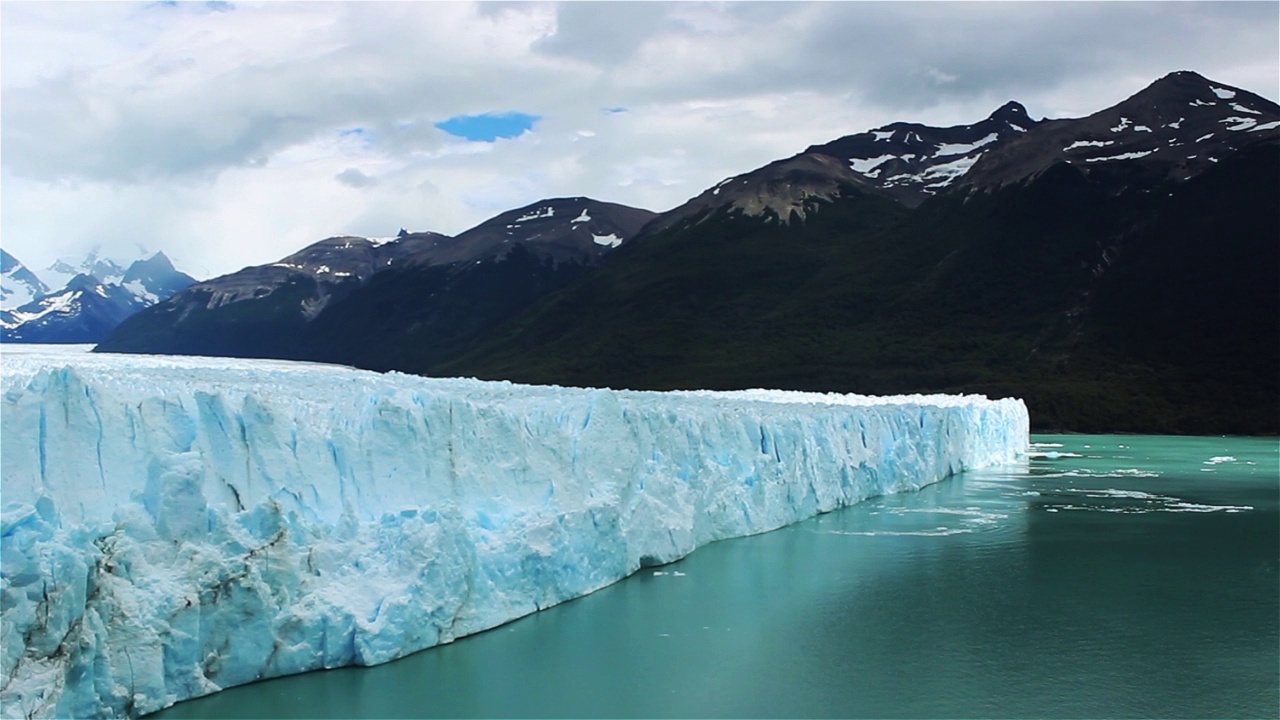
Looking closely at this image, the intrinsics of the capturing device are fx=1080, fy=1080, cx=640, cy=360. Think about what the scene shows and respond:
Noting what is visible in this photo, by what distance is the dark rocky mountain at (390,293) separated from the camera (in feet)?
269

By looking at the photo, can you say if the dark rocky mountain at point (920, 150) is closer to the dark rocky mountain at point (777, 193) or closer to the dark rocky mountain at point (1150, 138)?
the dark rocky mountain at point (777, 193)

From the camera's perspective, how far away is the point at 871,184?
81125mm

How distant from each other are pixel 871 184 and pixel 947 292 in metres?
31.6

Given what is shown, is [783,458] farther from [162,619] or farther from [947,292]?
[947,292]

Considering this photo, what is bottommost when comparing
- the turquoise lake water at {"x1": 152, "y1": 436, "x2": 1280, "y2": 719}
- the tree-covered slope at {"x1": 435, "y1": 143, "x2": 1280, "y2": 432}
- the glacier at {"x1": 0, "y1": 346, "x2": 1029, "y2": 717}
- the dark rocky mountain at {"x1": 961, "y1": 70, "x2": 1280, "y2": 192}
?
the turquoise lake water at {"x1": 152, "y1": 436, "x2": 1280, "y2": 719}

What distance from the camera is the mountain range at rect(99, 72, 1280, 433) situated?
41594 millimetres

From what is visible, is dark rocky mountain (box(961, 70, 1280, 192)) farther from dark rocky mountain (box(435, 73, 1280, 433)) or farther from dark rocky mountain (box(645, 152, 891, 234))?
dark rocky mountain (box(645, 152, 891, 234))

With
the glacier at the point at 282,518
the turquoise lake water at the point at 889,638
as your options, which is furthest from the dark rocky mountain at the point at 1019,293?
the glacier at the point at 282,518

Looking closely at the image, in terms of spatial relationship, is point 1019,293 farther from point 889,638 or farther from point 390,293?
point 390,293

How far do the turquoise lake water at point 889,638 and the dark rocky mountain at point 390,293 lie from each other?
63.5 metres

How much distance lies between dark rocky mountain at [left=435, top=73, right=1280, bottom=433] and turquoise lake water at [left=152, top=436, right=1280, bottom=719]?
2639 cm

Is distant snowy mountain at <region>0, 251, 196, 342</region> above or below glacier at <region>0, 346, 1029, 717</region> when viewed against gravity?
above

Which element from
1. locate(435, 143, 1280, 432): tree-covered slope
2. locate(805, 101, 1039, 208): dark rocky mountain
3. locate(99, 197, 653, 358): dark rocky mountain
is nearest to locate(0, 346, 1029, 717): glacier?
locate(435, 143, 1280, 432): tree-covered slope

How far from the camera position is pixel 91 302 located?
10706 centimetres
